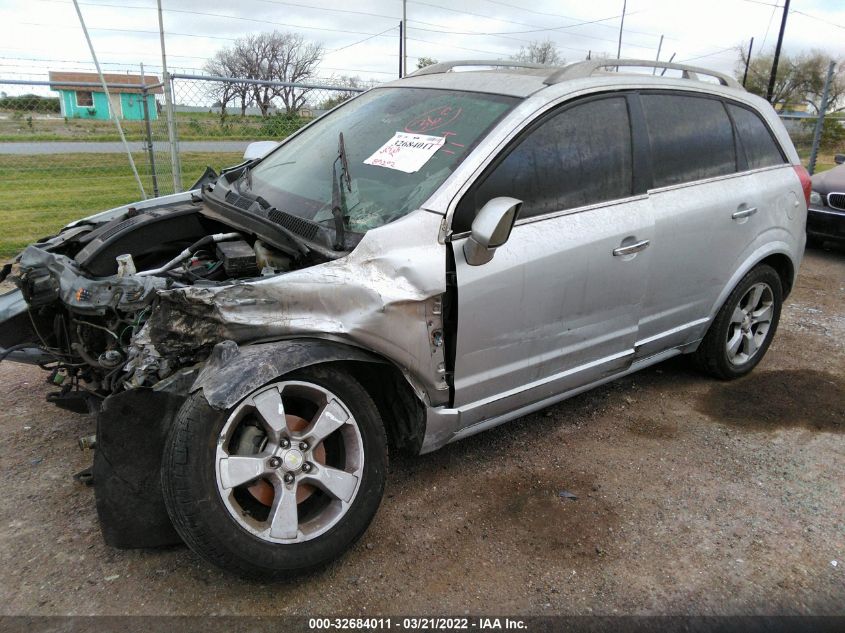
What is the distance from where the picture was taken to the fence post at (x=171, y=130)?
23.2 ft

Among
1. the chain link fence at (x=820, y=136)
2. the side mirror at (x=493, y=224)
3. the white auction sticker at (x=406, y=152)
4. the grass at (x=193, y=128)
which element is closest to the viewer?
the side mirror at (x=493, y=224)

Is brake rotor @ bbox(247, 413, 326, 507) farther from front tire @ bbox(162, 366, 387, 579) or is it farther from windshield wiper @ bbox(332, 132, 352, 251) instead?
windshield wiper @ bbox(332, 132, 352, 251)

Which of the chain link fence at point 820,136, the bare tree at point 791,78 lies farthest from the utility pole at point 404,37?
the bare tree at point 791,78

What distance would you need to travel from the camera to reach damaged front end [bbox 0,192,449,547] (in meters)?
2.43

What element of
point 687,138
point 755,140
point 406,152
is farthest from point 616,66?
point 406,152

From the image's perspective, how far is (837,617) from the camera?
2.50 meters

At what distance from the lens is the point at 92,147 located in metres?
9.14

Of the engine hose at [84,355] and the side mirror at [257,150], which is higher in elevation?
the side mirror at [257,150]

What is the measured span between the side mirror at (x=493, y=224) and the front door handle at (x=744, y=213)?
191 centimetres

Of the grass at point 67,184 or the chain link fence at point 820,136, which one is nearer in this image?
the grass at point 67,184

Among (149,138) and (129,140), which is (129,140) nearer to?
(129,140)

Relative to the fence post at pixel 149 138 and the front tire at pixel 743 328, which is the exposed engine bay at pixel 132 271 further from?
the fence post at pixel 149 138

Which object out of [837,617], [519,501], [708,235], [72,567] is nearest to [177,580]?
[72,567]

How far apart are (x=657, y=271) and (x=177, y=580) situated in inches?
104
